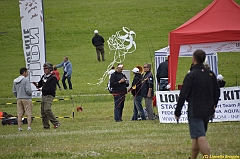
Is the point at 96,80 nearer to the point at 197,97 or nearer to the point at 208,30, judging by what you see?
the point at 208,30

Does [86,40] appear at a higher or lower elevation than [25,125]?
higher

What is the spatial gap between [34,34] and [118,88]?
3947mm

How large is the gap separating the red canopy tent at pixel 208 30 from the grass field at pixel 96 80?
1767 millimetres

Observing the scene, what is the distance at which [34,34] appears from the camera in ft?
71.2

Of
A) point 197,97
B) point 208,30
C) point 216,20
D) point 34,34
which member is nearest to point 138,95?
point 208,30

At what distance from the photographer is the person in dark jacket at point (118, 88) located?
19625mm

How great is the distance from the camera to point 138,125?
17.1m

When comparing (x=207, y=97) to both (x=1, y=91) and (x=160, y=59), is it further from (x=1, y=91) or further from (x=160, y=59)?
(x=1, y=91)

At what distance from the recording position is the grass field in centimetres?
1243

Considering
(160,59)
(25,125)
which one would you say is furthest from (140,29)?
(25,125)

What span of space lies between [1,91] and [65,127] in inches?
536

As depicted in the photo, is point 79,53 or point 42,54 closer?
point 42,54

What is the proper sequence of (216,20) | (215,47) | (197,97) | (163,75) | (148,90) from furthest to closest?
(163,75)
(148,90)
(216,20)
(215,47)
(197,97)

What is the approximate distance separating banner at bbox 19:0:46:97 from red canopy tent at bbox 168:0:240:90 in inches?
232
